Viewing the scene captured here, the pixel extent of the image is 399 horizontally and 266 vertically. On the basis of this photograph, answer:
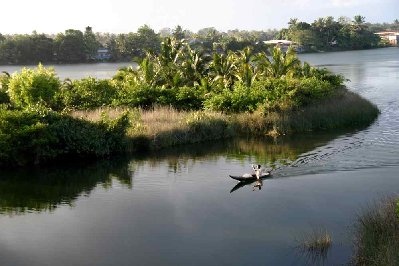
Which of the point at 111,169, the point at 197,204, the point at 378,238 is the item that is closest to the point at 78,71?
the point at 111,169

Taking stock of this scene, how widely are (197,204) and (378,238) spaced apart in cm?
791

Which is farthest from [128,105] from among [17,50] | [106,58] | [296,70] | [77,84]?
[106,58]

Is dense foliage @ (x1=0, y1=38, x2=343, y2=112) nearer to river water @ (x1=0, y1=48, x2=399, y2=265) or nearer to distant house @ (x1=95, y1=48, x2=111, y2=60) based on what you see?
river water @ (x1=0, y1=48, x2=399, y2=265)

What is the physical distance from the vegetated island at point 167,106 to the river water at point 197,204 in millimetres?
1313

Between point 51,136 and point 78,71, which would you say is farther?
point 78,71

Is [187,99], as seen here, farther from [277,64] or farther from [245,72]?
[277,64]

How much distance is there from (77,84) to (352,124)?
19.6 m

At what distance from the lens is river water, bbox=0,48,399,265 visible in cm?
1555

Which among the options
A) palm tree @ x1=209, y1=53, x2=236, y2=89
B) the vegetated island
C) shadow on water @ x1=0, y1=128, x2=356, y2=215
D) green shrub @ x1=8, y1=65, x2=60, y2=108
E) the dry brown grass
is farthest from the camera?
palm tree @ x1=209, y1=53, x2=236, y2=89

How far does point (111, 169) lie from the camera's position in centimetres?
2661

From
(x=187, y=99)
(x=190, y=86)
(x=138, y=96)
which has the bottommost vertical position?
(x=187, y=99)

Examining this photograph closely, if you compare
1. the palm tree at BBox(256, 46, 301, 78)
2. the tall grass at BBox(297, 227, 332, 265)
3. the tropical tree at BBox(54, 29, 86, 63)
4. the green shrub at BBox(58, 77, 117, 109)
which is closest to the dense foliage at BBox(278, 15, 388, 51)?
the tropical tree at BBox(54, 29, 86, 63)

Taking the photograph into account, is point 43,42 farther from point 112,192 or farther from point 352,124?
point 112,192

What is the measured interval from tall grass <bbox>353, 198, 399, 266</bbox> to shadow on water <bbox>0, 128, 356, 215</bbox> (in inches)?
312
